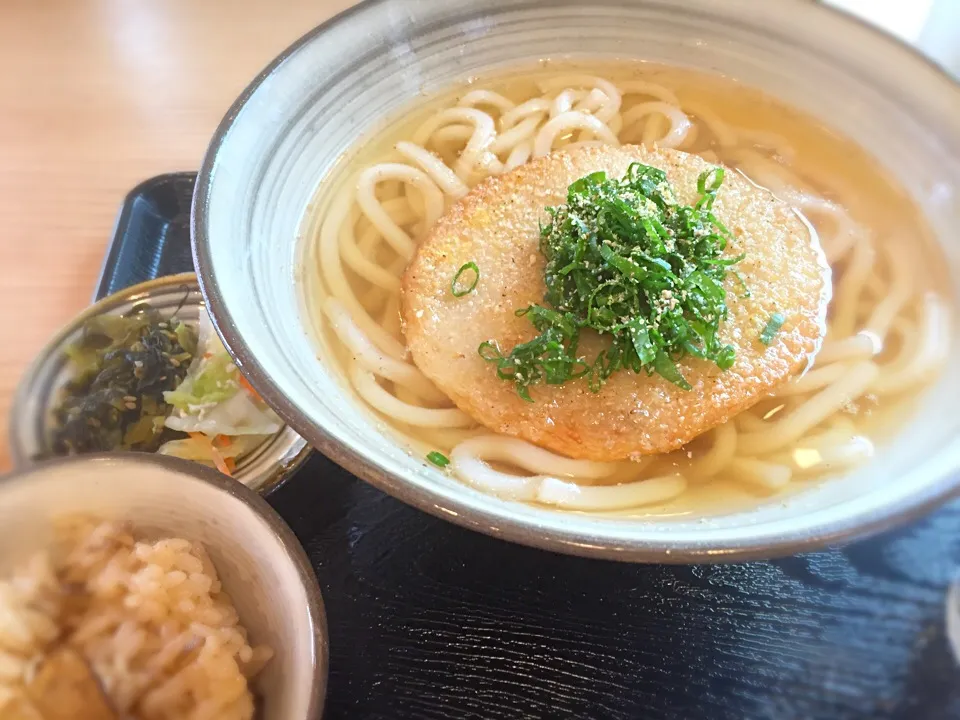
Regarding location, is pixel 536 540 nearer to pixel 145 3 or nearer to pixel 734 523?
pixel 734 523

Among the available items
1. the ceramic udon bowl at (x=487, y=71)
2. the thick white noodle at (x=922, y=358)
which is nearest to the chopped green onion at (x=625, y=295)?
the ceramic udon bowl at (x=487, y=71)

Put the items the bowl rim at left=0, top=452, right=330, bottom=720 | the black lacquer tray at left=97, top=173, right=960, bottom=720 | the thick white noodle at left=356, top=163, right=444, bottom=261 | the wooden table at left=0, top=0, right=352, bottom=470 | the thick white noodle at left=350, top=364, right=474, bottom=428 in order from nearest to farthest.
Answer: the bowl rim at left=0, top=452, right=330, bottom=720 → the black lacquer tray at left=97, top=173, right=960, bottom=720 → the thick white noodle at left=350, top=364, right=474, bottom=428 → the thick white noodle at left=356, top=163, right=444, bottom=261 → the wooden table at left=0, top=0, right=352, bottom=470

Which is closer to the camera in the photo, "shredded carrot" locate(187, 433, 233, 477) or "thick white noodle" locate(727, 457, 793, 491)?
"thick white noodle" locate(727, 457, 793, 491)

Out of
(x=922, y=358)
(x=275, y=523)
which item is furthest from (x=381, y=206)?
(x=922, y=358)

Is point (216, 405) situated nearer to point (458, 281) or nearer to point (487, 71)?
point (458, 281)

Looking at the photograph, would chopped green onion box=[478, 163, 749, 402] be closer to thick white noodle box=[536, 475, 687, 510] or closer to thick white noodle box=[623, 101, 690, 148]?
thick white noodle box=[536, 475, 687, 510]

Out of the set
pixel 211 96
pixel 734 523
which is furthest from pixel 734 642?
pixel 211 96

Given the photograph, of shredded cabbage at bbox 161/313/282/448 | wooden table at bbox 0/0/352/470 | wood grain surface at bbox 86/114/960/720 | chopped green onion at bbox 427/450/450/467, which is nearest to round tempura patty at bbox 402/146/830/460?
chopped green onion at bbox 427/450/450/467

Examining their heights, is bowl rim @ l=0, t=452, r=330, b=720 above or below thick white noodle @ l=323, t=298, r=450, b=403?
below

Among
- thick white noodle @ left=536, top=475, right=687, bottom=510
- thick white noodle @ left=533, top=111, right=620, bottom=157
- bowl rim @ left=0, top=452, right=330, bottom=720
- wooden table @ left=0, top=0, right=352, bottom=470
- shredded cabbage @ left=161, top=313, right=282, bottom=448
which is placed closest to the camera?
bowl rim @ left=0, top=452, right=330, bottom=720
